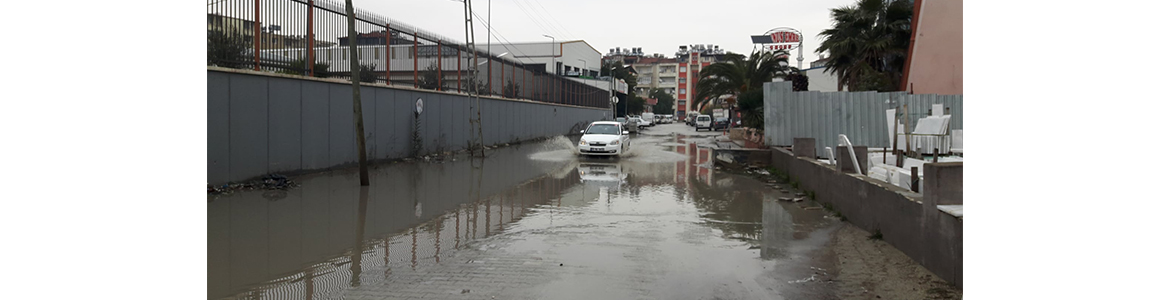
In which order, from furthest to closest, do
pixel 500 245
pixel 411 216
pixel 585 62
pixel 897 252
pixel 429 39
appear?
1. pixel 585 62
2. pixel 429 39
3. pixel 411 216
4. pixel 500 245
5. pixel 897 252

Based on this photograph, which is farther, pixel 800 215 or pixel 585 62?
pixel 585 62

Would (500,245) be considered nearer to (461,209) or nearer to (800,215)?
(461,209)

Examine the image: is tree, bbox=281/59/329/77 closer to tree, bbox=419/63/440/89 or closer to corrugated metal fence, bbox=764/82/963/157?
tree, bbox=419/63/440/89

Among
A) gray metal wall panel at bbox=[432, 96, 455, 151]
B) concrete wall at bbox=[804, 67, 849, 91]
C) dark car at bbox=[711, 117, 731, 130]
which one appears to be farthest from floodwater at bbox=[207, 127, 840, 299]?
dark car at bbox=[711, 117, 731, 130]

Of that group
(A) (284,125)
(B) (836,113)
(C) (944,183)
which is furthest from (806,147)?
(A) (284,125)

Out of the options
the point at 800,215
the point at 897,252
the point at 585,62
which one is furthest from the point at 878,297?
the point at 585,62

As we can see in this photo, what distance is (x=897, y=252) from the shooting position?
745cm

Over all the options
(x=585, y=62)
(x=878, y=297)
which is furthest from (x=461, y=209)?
(x=585, y=62)

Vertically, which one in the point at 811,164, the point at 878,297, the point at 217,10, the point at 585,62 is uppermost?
the point at 585,62

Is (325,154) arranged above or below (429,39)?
below

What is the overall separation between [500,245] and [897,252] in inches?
163

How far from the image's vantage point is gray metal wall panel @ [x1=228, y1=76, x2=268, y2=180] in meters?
12.7

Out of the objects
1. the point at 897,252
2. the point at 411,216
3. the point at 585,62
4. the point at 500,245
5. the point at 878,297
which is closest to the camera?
the point at 878,297

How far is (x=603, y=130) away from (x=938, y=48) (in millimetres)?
10566
